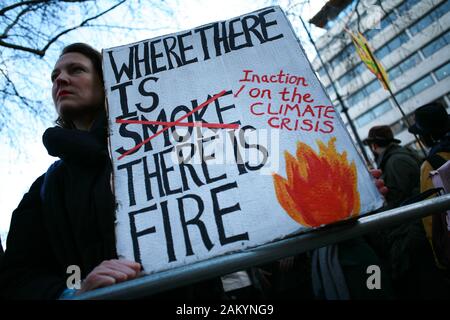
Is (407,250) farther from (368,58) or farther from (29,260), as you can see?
(368,58)

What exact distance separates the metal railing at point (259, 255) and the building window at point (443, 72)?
3166cm

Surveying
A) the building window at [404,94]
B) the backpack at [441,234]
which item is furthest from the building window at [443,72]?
the backpack at [441,234]

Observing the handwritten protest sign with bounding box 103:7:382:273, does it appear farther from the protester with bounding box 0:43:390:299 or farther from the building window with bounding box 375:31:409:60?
the building window with bounding box 375:31:409:60

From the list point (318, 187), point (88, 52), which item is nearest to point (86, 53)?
point (88, 52)

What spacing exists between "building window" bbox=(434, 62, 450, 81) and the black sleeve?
3225cm

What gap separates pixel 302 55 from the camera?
1148 mm

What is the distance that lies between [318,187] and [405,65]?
3362cm

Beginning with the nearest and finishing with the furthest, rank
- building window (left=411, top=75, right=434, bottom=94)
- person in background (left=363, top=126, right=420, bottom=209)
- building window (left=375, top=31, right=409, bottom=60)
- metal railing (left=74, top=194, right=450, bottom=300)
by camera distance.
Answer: metal railing (left=74, top=194, right=450, bottom=300)
person in background (left=363, top=126, right=420, bottom=209)
building window (left=411, top=75, right=434, bottom=94)
building window (left=375, top=31, right=409, bottom=60)

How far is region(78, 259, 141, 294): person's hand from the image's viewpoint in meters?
0.81

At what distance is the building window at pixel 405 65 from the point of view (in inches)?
1094

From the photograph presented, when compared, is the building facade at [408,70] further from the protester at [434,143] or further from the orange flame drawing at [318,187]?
Result: the orange flame drawing at [318,187]

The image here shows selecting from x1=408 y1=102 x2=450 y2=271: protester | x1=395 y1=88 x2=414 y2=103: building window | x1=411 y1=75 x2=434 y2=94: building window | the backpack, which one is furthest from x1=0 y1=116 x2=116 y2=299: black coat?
x1=395 y1=88 x2=414 y2=103: building window

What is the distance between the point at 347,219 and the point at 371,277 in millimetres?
1045

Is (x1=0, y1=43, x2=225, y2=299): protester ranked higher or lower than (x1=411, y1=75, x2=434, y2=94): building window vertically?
lower
